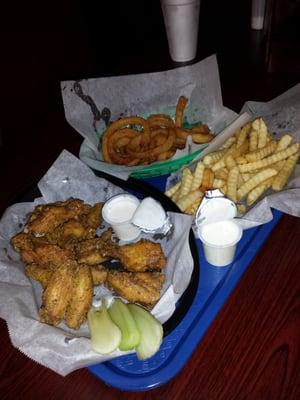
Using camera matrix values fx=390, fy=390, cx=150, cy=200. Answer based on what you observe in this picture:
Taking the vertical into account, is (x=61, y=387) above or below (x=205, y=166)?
below

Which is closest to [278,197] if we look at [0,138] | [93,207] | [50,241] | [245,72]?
[93,207]

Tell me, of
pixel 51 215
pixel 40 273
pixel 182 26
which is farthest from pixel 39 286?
pixel 182 26

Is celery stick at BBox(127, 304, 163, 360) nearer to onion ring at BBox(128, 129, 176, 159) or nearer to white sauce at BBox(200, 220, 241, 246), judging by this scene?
white sauce at BBox(200, 220, 241, 246)

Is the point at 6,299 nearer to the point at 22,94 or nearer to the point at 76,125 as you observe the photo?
the point at 76,125

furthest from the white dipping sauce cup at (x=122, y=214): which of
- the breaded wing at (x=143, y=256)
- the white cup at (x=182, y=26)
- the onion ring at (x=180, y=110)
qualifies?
the white cup at (x=182, y=26)

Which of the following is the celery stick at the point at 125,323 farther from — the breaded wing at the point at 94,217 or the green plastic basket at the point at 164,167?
the green plastic basket at the point at 164,167

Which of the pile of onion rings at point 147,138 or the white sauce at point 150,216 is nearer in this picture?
the white sauce at point 150,216

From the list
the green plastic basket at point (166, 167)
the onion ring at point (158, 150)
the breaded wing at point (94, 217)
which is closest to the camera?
the breaded wing at point (94, 217)
